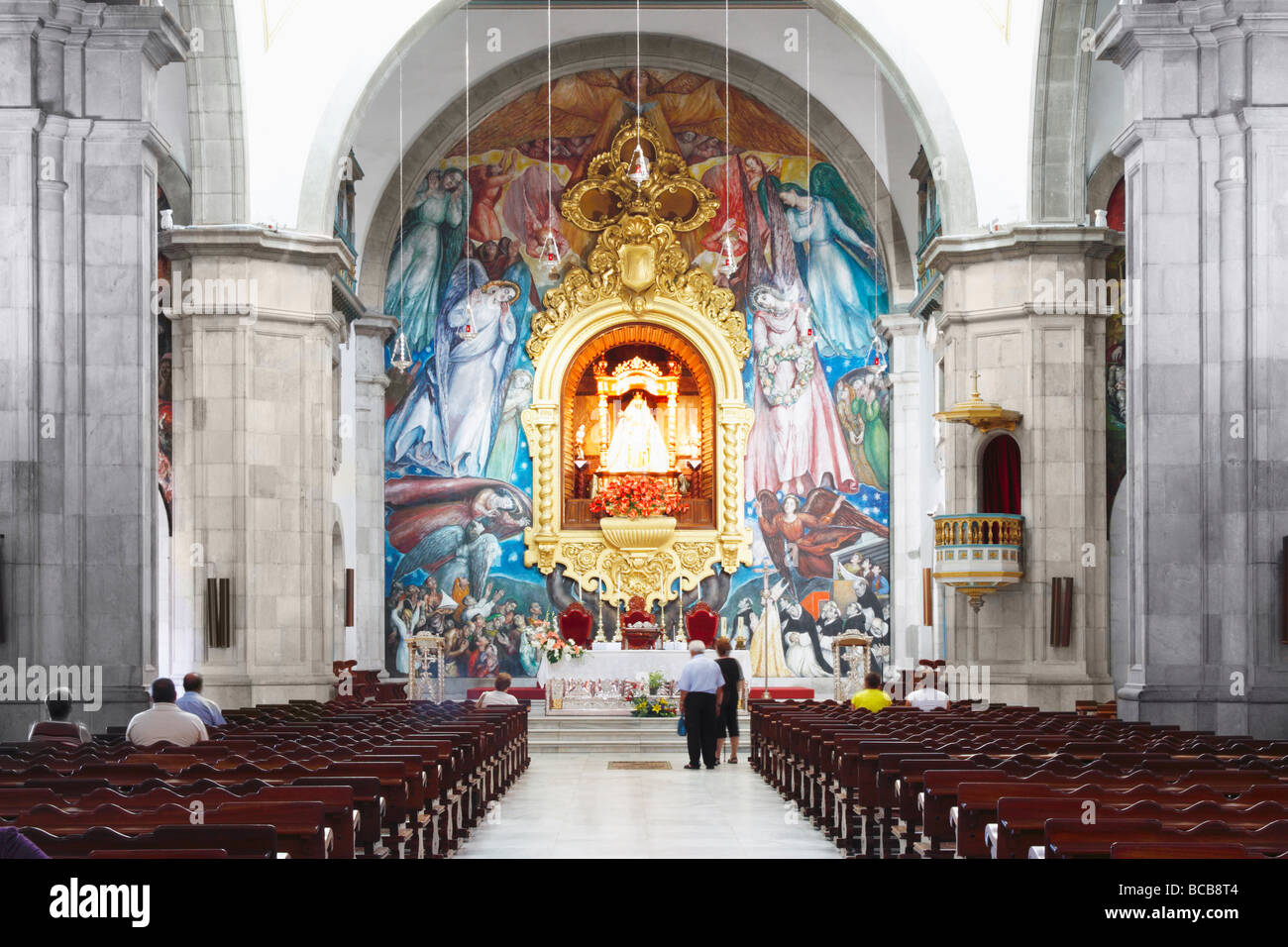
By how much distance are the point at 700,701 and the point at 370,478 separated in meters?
10.5

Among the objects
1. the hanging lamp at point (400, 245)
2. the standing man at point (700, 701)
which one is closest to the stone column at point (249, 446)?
the hanging lamp at point (400, 245)

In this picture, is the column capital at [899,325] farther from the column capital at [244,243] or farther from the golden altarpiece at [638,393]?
the column capital at [244,243]

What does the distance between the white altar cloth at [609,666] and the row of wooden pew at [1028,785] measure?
23.6 ft

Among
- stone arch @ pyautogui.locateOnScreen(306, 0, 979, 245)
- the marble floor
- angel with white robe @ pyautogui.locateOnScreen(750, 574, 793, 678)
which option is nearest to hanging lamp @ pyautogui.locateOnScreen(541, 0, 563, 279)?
stone arch @ pyautogui.locateOnScreen(306, 0, 979, 245)

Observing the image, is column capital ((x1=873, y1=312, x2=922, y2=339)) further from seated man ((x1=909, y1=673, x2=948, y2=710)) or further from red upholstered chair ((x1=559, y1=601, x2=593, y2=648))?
A: seated man ((x1=909, y1=673, x2=948, y2=710))

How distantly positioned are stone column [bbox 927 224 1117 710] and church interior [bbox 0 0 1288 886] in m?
0.05

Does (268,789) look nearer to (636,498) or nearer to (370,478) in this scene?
(370,478)

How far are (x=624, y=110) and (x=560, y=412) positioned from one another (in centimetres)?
503

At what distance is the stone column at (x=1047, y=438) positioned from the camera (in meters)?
18.2

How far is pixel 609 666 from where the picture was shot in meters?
21.2

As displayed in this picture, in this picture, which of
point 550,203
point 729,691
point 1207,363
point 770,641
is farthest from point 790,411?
point 1207,363
